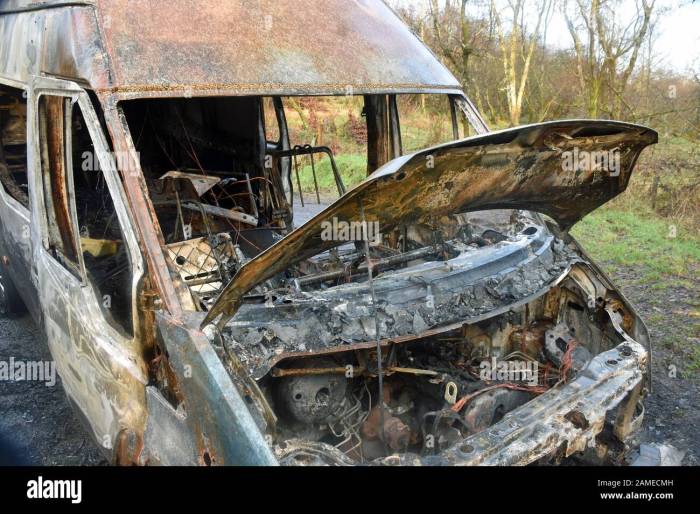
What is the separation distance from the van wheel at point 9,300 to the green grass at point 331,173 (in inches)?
240

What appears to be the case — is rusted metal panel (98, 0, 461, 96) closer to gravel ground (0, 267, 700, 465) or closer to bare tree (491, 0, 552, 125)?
gravel ground (0, 267, 700, 465)

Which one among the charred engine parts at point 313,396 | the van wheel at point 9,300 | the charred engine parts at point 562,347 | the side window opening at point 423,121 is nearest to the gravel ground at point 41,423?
the van wheel at point 9,300

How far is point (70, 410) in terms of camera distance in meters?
3.71

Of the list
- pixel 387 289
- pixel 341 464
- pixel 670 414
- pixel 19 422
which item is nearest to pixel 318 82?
pixel 387 289

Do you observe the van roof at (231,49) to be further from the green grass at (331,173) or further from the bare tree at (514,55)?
the bare tree at (514,55)

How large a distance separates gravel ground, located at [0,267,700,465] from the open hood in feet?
5.82

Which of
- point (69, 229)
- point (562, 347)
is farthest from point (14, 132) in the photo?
point (562, 347)

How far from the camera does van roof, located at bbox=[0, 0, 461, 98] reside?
241cm

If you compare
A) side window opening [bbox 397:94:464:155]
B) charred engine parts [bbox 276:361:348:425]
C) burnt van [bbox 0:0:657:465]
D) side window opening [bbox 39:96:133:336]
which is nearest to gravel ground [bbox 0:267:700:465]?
burnt van [bbox 0:0:657:465]

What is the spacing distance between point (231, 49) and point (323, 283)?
50.8 inches
